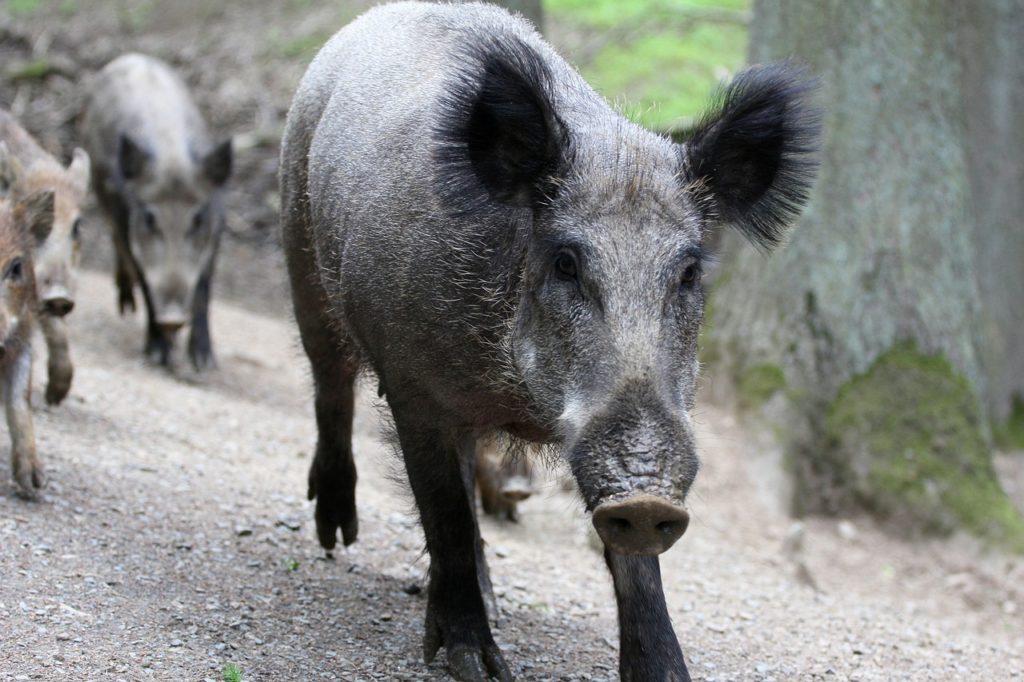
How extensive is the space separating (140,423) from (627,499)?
5.41 meters

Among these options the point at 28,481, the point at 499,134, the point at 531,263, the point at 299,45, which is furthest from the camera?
the point at 299,45

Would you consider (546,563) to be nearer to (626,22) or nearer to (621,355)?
(621,355)

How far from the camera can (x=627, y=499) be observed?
11.8 feet

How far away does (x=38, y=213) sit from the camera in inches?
271

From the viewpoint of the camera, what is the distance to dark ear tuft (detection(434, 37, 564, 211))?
436 cm

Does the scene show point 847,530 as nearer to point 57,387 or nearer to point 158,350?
point 57,387

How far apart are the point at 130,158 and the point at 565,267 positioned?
8.07 meters

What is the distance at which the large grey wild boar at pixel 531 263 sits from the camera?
3.89 m

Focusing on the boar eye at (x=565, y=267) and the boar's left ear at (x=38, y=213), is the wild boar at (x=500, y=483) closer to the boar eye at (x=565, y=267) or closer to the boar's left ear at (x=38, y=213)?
the boar's left ear at (x=38, y=213)

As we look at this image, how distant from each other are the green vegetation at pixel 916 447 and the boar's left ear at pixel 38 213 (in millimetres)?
5193

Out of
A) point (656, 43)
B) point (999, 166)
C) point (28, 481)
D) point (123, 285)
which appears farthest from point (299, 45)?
point (28, 481)

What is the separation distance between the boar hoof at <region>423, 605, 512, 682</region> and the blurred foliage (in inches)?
442

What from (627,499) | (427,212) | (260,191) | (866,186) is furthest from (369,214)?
(260,191)

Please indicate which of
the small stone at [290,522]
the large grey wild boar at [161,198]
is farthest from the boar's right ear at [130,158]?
the small stone at [290,522]
